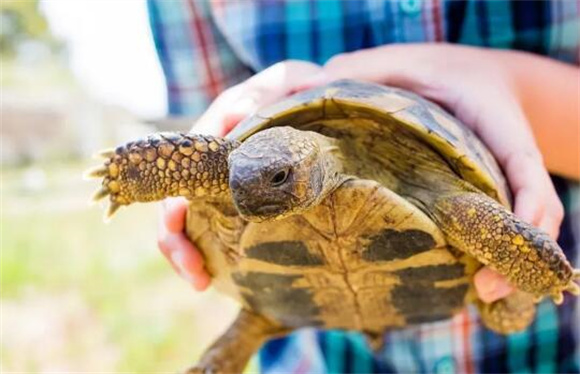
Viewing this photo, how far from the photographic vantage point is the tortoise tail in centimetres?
117

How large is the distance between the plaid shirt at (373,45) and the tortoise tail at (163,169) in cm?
55

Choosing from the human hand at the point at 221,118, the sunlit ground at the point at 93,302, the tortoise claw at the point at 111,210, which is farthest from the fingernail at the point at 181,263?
the sunlit ground at the point at 93,302

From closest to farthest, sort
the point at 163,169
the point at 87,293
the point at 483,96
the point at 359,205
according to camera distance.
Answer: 1. the point at 359,205
2. the point at 163,169
3. the point at 483,96
4. the point at 87,293

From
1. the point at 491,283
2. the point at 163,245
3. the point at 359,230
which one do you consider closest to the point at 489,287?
the point at 491,283

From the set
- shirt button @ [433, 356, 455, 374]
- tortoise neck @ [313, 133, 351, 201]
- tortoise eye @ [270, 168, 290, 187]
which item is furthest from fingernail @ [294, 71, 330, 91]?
shirt button @ [433, 356, 455, 374]

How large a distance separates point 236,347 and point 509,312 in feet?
1.67

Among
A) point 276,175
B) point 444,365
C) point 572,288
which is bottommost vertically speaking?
point 444,365

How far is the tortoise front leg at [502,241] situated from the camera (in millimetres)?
1151

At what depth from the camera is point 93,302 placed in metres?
3.80

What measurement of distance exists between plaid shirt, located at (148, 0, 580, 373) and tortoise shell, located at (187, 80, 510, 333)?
14.7 inches

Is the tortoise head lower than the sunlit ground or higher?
higher

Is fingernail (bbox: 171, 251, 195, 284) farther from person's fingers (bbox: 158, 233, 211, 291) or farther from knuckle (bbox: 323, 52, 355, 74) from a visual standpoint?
knuckle (bbox: 323, 52, 355, 74)

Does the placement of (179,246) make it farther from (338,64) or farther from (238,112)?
(338,64)

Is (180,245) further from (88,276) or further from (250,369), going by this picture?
(88,276)
